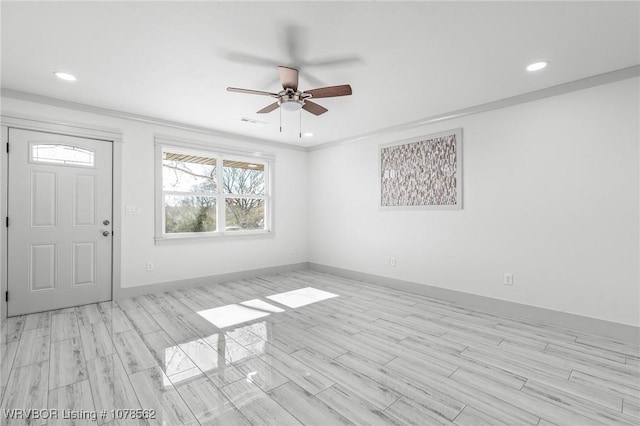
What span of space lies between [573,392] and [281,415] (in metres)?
1.94

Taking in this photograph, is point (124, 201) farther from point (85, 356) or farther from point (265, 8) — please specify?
point (265, 8)

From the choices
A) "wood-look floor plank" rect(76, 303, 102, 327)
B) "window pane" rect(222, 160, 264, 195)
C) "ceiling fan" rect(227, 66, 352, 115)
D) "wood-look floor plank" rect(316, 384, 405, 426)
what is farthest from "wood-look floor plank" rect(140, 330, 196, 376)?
"window pane" rect(222, 160, 264, 195)

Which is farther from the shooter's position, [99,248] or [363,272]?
[363,272]

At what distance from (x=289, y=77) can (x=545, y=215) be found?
3.05 m

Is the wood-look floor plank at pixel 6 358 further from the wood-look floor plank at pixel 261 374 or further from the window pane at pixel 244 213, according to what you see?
the window pane at pixel 244 213

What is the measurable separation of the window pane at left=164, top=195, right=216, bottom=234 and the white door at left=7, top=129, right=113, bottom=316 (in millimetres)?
800

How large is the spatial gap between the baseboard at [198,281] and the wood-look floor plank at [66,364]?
1.35m

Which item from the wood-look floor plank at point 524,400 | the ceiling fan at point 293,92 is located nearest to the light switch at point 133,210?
the ceiling fan at point 293,92

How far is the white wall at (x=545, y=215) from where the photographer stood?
282 centimetres

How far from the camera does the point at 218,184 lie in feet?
16.5

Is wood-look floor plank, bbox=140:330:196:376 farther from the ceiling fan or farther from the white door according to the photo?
the ceiling fan

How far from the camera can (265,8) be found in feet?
6.53

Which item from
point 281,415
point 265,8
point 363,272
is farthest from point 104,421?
point 363,272

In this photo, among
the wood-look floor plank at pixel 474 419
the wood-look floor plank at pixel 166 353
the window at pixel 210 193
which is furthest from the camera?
the window at pixel 210 193
